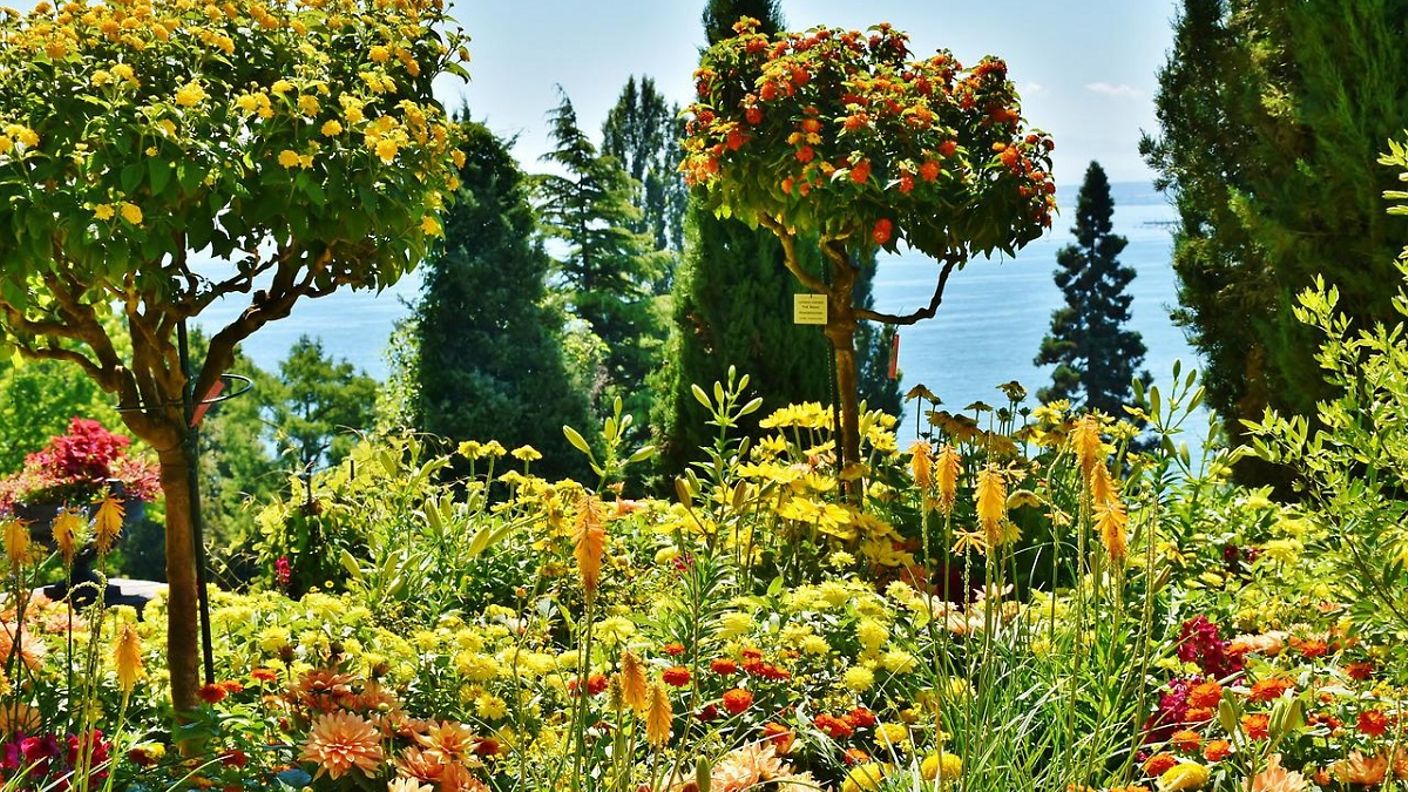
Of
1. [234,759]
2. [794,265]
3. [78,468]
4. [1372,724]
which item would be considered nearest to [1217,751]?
[1372,724]

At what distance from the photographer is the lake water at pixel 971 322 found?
11695 millimetres

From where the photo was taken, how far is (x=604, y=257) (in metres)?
14.5

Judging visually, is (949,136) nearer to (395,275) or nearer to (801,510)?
(801,510)

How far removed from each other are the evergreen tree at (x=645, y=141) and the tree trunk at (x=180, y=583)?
14.3 meters

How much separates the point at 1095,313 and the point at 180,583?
44.9ft

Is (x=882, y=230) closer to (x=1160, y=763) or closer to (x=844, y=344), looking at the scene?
(x=844, y=344)

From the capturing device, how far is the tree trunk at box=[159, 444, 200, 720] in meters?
→ 2.68

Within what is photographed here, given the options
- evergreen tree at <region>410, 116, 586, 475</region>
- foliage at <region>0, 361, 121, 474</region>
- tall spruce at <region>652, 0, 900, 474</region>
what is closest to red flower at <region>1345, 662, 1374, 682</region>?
tall spruce at <region>652, 0, 900, 474</region>

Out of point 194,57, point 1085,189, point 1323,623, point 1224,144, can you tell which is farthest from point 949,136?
point 1085,189

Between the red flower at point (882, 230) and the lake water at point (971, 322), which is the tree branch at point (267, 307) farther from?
the lake water at point (971, 322)

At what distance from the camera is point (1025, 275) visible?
15.7 meters

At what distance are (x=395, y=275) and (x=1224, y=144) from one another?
611cm

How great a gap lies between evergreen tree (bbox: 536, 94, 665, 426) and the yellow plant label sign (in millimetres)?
8925

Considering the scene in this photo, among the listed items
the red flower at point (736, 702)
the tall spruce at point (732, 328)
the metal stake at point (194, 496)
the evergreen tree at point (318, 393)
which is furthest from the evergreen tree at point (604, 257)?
the red flower at point (736, 702)
